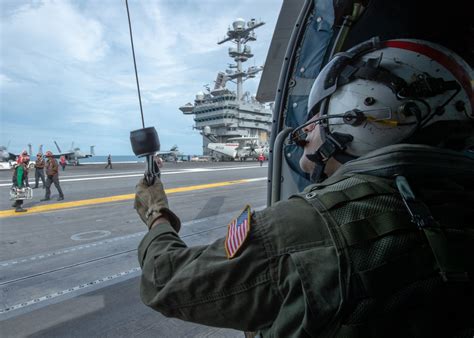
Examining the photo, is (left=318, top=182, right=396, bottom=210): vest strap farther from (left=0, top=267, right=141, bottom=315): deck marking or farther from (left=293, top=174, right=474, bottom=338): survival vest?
(left=0, top=267, right=141, bottom=315): deck marking

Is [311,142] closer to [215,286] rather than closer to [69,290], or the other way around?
[215,286]

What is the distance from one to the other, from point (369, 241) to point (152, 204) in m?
1.02

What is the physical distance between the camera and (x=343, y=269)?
820mm

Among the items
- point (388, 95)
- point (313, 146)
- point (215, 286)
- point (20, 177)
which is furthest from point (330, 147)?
point (20, 177)

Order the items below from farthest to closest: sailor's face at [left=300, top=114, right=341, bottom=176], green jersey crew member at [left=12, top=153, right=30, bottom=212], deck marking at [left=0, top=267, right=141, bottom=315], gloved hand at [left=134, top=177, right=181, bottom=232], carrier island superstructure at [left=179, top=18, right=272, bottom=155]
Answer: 1. carrier island superstructure at [left=179, top=18, right=272, bottom=155]
2. green jersey crew member at [left=12, top=153, right=30, bottom=212]
3. deck marking at [left=0, top=267, right=141, bottom=315]
4. gloved hand at [left=134, top=177, right=181, bottom=232]
5. sailor's face at [left=300, top=114, right=341, bottom=176]

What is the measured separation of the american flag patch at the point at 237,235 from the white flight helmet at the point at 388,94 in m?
0.50

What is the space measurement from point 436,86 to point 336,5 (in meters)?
0.98

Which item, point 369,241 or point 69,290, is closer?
point 369,241

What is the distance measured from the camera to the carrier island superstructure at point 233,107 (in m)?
49.0

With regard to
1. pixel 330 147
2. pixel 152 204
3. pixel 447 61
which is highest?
pixel 447 61

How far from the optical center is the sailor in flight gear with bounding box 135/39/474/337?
80 cm

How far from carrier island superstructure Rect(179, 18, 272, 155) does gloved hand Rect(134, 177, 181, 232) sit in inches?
1892

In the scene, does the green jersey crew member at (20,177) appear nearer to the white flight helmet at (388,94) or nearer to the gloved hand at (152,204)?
the gloved hand at (152,204)

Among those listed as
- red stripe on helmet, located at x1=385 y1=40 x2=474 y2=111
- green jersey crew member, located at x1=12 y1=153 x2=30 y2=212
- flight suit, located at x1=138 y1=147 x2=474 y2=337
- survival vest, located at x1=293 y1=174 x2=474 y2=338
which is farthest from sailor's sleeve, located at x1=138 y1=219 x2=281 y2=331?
green jersey crew member, located at x1=12 y1=153 x2=30 y2=212
